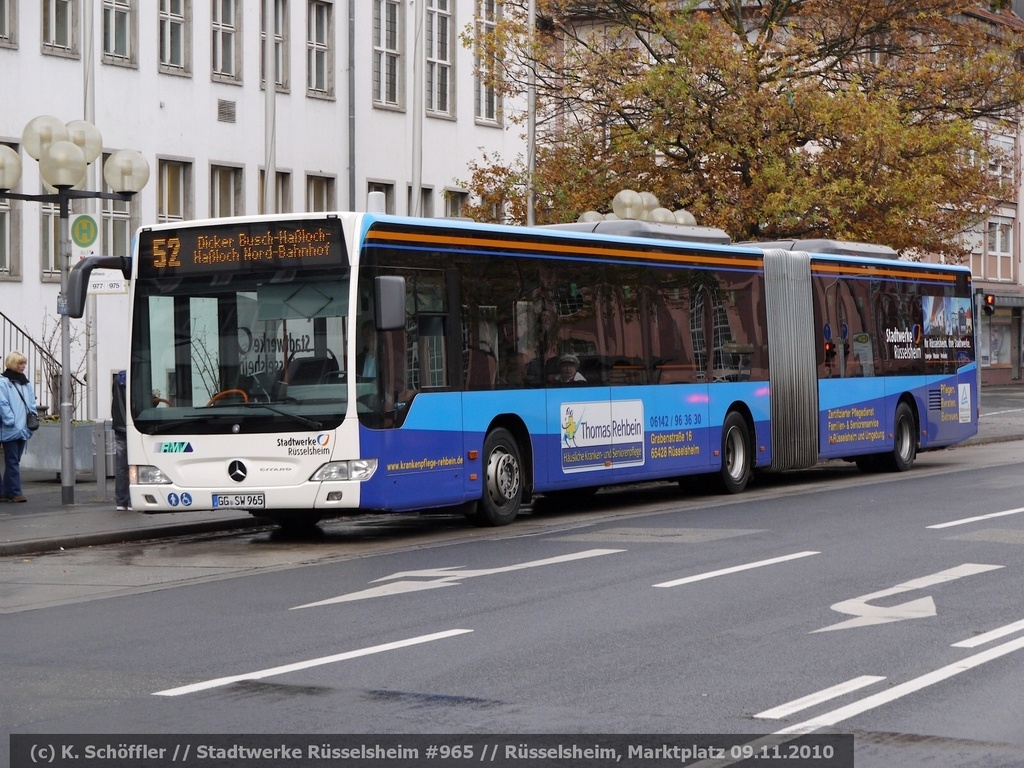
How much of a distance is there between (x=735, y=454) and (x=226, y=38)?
16680mm

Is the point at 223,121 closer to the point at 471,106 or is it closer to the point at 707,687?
the point at 471,106

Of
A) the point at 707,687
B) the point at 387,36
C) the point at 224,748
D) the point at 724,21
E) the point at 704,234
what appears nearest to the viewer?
the point at 224,748

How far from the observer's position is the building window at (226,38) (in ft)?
113

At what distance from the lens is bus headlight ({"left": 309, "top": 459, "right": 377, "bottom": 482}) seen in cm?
1588

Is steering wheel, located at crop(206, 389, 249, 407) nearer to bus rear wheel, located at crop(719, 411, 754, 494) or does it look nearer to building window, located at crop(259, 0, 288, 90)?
bus rear wheel, located at crop(719, 411, 754, 494)

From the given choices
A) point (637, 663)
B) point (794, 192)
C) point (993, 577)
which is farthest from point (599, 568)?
point (794, 192)

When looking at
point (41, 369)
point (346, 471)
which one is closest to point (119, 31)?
point (41, 369)

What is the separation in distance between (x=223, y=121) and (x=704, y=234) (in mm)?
14506

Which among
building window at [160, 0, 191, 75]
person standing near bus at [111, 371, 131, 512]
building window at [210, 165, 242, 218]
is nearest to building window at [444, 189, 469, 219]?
building window at [210, 165, 242, 218]

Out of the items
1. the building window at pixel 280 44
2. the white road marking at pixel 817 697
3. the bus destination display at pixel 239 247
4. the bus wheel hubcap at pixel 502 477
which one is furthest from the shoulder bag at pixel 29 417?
the building window at pixel 280 44

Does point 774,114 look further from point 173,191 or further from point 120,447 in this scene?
point 120,447

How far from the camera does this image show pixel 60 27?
103 feet

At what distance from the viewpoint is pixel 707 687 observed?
8375 millimetres

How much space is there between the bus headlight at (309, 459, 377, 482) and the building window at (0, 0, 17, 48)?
17195 mm
